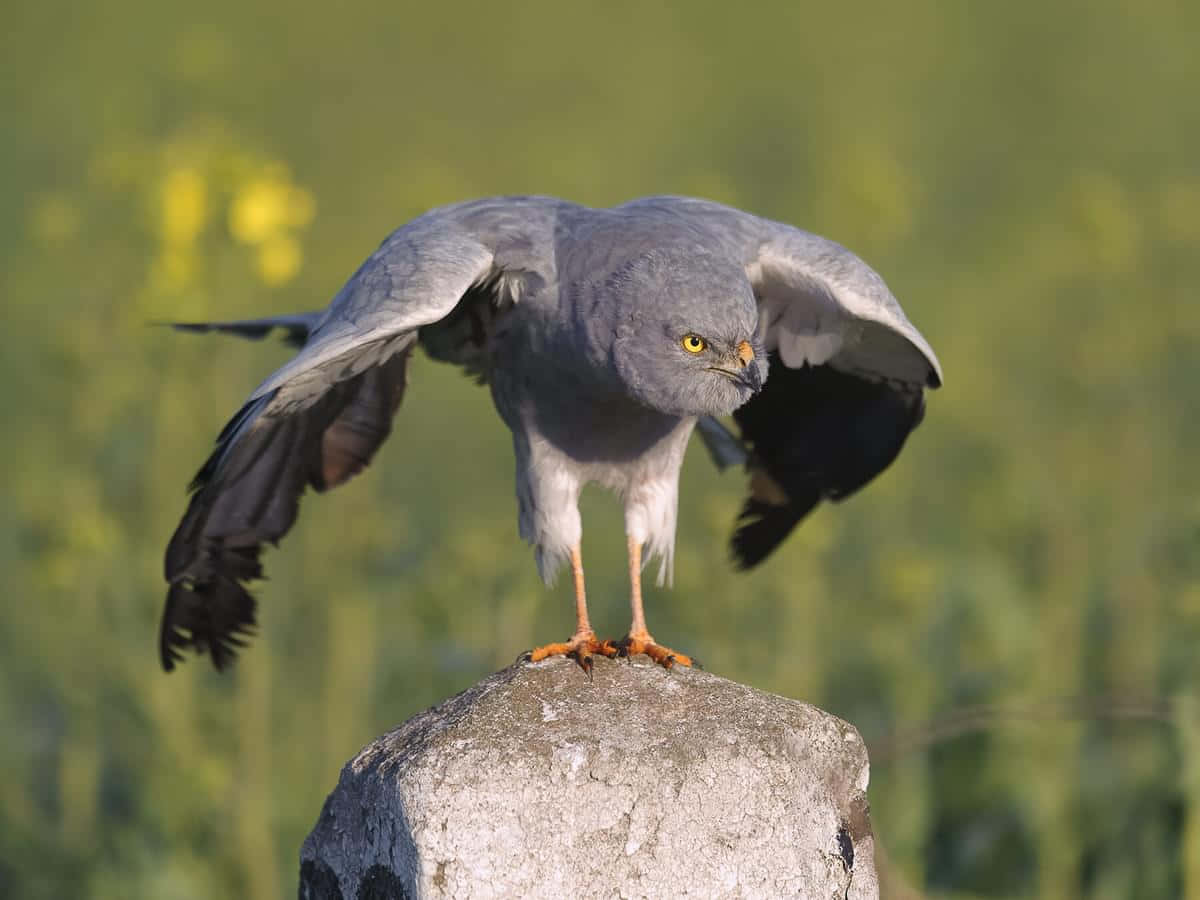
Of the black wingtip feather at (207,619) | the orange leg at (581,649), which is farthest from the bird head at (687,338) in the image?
the black wingtip feather at (207,619)

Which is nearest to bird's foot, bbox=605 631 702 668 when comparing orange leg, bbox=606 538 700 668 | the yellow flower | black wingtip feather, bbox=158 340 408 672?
orange leg, bbox=606 538 700 668

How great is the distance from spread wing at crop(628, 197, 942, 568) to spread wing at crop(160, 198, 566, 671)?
0.51m

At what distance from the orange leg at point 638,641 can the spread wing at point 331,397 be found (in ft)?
2.66

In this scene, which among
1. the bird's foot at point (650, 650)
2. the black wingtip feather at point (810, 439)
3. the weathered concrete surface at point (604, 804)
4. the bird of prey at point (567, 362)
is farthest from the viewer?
the black wingtip feather at point (810, 439)

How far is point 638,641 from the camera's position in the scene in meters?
5.41

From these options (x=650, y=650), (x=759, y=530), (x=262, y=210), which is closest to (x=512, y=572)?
(x=759, y=530)

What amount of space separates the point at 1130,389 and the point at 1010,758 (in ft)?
5.77

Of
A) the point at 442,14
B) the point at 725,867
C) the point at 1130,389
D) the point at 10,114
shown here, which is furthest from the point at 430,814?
the point at 442,14

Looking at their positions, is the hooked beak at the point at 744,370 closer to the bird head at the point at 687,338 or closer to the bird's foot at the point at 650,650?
the bird head at the point at 687,338

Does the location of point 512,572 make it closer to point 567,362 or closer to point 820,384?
point 820,384

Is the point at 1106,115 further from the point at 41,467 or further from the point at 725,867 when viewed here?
the point at 725,867

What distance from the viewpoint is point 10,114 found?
18.4 meters

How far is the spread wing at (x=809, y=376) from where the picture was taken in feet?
18.0

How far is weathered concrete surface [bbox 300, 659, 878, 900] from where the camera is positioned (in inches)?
160
